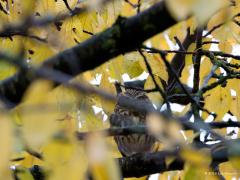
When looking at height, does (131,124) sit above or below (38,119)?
below

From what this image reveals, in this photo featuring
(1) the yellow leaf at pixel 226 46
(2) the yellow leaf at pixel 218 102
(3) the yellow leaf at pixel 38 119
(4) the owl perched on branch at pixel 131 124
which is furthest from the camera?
(4) the owl perched on branch at pixel 131 124

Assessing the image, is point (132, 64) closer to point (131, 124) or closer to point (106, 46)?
point (131, 124)

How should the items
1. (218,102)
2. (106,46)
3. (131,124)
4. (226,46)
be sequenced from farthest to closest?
(131,124) < (226,46) < (218,102) < (106,46)

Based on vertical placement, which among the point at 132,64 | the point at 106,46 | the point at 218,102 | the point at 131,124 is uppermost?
the point at 106,46

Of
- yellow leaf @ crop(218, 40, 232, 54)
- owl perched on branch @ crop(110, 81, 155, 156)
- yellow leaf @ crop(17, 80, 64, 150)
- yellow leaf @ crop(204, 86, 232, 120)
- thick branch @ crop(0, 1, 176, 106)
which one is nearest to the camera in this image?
yellow leaf @ crop(17, 80, 64, 150)

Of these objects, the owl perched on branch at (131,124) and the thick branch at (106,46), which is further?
the owl perched on branch at (131,124)

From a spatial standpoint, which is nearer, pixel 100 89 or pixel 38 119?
pixel 38 119

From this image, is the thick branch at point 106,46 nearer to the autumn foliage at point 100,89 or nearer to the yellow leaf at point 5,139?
the autumn foliage at point 100,89

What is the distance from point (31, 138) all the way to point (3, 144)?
0.04 meters

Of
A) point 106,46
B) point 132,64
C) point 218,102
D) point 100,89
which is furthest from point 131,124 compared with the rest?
point 106,46

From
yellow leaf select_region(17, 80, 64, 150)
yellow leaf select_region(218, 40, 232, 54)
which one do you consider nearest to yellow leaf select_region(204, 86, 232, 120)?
yellow leaf select_region(218, 40, 232, 54)

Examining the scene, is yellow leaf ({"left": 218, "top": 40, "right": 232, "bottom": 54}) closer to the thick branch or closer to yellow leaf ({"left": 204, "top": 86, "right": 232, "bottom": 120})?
yellow leaf ({"left": 204, "top": 86, "right": 232, "bottom": 120})

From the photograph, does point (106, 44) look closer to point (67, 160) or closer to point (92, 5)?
point (92, 5)

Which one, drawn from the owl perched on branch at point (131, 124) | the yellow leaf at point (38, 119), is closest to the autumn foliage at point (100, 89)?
the yellow leaf at point (38, 119)
